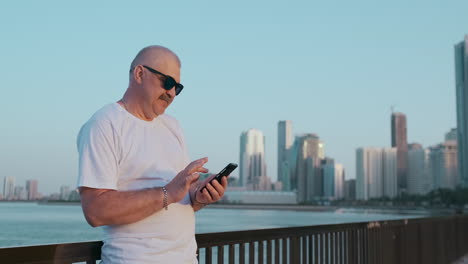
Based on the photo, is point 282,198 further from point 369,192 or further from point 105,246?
point 105,246

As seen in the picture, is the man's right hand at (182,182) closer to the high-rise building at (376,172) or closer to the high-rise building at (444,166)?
the high-rise building at (444,166)

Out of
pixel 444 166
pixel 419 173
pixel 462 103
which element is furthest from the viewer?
pixel 419 173

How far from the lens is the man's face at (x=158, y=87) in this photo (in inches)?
67.4

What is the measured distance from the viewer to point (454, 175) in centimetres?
15725

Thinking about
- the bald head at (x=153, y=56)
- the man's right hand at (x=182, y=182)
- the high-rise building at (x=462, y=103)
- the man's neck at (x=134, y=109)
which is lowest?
the man's right hand at (x=182, y=182)

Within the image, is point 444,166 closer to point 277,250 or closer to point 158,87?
point 277,250

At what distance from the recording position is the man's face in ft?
5.61

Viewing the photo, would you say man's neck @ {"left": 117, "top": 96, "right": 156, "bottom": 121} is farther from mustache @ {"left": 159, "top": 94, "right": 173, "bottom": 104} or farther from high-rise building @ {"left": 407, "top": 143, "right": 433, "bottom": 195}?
high-rise building @ {"left": 407, "top": 143, "right": 433, "bottom": 195}

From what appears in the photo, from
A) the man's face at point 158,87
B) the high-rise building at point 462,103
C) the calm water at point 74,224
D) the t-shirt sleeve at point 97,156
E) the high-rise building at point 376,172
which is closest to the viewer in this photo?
the t-shirt sleeve at point 97,156

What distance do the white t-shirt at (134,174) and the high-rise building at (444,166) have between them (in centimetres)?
16609

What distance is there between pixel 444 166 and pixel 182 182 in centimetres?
17092

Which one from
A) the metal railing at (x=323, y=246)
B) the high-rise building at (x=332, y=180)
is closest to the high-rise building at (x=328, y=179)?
the high-rise building at (x=332, y=180)

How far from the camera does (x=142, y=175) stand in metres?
1.67

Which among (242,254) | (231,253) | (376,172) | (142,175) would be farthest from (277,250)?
(376,172)
